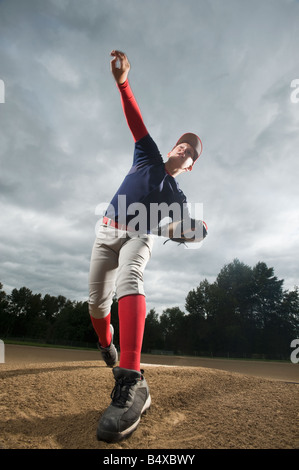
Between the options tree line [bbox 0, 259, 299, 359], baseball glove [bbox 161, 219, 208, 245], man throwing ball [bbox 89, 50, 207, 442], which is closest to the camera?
man throwing ball [bbox 89, 50, 207, 442]

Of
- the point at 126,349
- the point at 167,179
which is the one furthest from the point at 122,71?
the point at 126,349

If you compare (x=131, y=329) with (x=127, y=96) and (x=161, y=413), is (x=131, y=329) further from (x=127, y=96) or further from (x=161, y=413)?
(x=127, y=96)

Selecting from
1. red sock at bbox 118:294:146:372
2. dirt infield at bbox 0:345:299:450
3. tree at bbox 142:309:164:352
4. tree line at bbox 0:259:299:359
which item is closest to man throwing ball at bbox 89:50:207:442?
→ red sock at bbox 118:294:146:372

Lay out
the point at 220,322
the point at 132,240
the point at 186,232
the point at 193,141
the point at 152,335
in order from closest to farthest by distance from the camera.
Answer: the point at 132,240
the point at 186,232
the point at 193,141
the point at 220,322
the point at 152,335

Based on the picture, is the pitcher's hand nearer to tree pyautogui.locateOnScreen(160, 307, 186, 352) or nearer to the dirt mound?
the dirt mound

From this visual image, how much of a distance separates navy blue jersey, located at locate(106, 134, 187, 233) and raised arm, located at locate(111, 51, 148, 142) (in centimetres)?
10

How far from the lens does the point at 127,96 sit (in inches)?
95.8

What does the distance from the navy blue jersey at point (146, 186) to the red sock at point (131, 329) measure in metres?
0.71

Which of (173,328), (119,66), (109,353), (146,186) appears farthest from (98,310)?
(173,328)

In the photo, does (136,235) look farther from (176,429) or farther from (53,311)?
(53,311)

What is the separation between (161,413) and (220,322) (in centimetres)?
4029

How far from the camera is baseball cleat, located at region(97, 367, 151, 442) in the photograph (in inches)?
55.7

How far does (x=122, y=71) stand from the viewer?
2309 millimetres

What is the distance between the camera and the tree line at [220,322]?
36.1 m
